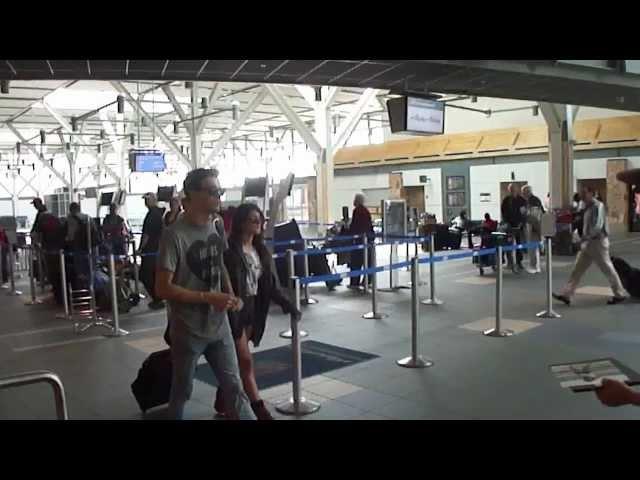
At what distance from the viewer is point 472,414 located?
176 inches

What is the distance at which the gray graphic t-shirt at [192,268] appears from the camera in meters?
3.28

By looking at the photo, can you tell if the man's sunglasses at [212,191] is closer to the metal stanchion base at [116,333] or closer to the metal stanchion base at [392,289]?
the metal stanchion base at [116,333]

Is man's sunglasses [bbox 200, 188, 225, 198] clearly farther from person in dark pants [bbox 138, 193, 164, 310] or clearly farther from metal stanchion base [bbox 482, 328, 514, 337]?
person in dark pants [bbox 138, 193, 164, 310]

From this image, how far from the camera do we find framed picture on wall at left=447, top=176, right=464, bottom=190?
82.5 ft

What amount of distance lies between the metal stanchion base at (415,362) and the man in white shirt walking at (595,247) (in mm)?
3666

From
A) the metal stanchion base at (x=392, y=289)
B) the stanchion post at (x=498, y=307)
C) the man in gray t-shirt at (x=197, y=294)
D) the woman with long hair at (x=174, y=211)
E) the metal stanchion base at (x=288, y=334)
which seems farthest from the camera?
the metal stanchion base at (x=392, y=289)

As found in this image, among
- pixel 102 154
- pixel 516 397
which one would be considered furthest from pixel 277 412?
pixel 102 154

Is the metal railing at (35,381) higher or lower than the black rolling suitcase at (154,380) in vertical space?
higher

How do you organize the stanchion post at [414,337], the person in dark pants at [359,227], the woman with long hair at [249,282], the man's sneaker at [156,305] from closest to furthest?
the woman with long hair at [249,282] < the stanchion post at [414,337] < the man's sneaker at [156,305] < the person in dark pants at [359,227]

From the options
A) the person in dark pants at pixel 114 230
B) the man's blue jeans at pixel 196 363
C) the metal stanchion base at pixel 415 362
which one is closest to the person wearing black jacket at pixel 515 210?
the metal stanchion base at pixel 415 362

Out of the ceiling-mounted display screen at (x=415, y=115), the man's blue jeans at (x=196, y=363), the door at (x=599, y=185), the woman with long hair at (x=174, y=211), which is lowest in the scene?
the man's blue jeans at (x=196, y=363)

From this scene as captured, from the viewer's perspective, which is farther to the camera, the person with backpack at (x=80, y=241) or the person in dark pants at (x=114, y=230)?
the person in dark pants at (x=114, y=230)

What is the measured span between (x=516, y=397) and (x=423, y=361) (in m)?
1.22
